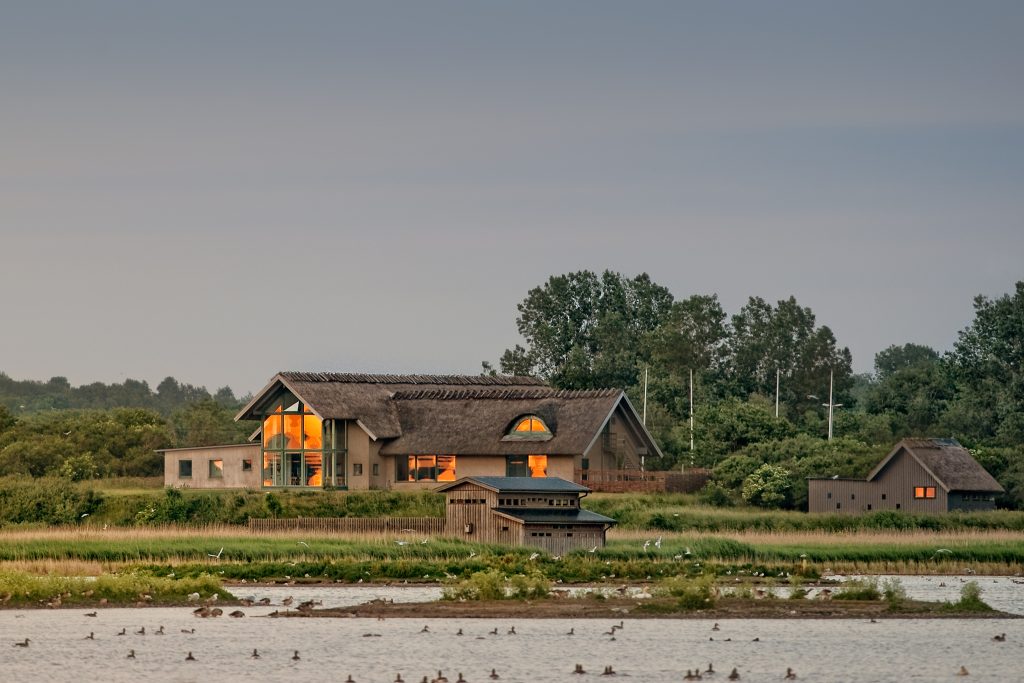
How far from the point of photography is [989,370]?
320 feet

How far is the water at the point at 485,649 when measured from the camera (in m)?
29.3

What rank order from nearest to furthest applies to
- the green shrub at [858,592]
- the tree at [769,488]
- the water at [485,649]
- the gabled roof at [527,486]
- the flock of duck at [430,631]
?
the flock of duck at [430,631] < the water at [485,649] < the green shrub at [858,592] < the gabled roof at [527,486] < the tree at [769,488]

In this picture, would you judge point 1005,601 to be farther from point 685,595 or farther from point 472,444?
point 472,444

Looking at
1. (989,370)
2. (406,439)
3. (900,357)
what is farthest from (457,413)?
(900,357)

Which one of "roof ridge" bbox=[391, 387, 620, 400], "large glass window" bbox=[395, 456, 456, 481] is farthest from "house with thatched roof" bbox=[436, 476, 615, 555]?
"roof ridge" bbox=[391, 387, 620, 400]

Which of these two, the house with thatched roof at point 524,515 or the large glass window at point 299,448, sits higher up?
the large glass window at point 299,448

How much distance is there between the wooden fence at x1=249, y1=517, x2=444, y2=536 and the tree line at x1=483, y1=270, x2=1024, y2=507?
17.5 metres

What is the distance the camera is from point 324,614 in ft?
125

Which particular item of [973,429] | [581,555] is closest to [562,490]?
[581,555]

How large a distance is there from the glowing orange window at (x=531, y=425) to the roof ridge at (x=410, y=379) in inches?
342

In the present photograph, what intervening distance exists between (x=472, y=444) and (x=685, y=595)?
120 ft

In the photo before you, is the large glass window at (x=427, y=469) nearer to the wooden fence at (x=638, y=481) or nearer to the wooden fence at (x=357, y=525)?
the wooden fence at (x=638, y=481)

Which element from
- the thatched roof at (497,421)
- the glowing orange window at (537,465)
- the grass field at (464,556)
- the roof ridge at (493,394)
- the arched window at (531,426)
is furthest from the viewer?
the roof ridge at (493,394)

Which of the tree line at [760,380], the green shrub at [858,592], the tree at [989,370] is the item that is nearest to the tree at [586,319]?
the tree line at [760,380]
